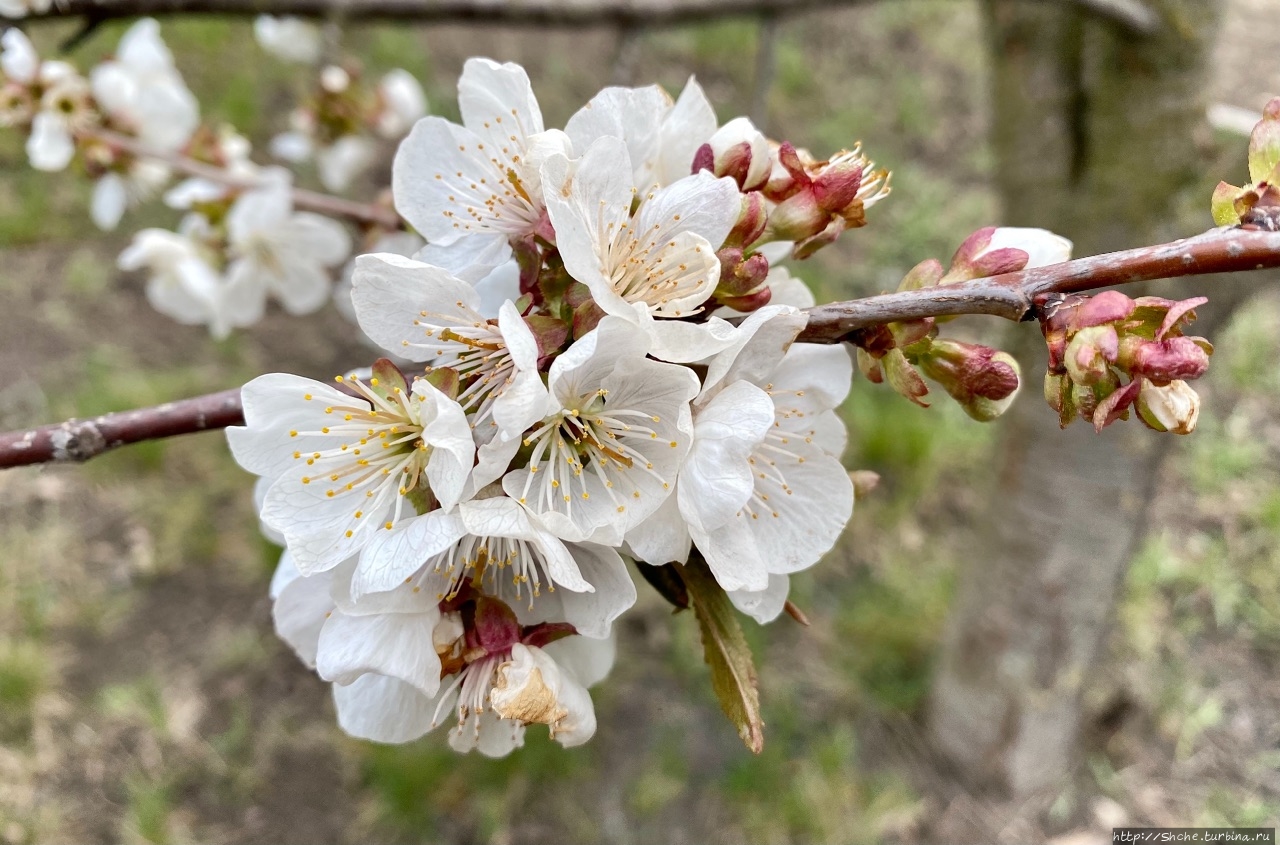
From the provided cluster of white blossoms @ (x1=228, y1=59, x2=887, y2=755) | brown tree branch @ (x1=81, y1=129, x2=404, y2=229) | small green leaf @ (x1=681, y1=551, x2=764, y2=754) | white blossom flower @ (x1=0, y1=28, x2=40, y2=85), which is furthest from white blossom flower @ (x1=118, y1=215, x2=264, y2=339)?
small green leaf @ (x1=681, y1=551, x2=764, y2=754)

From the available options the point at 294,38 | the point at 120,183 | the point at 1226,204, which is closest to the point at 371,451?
the point at 1226,204

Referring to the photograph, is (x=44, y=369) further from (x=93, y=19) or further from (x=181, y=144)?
(x=93, y=19)

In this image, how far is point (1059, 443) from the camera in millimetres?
2033

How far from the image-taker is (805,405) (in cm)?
90

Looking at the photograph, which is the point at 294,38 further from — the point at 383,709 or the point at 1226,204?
the point at 1226,204

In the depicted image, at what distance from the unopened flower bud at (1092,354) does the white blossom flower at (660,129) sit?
1.38 ft

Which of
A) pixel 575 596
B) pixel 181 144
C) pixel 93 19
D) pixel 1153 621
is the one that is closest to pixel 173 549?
pixel 181 144

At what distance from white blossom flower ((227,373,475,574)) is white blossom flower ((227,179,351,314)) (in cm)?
107

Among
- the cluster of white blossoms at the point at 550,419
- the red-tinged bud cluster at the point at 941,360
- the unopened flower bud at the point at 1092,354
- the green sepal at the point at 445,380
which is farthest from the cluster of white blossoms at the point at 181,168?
the unopened flower bud at the point at 1092,354

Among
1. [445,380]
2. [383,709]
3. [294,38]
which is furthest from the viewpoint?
[294,38]

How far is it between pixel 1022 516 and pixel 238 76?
4.05 meters

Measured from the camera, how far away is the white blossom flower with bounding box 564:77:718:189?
0.84 metres

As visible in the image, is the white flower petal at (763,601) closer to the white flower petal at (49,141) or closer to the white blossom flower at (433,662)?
the white blossom flower at (433,662)

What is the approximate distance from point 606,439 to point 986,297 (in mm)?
378
